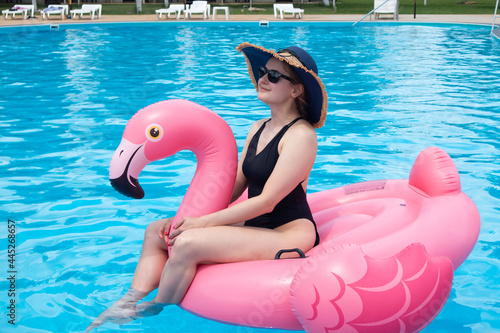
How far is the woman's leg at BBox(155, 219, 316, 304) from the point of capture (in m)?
2.75

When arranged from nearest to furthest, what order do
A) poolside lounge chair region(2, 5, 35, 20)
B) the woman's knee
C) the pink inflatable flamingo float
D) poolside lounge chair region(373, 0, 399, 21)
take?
the pink inflatable flamingo float → the woman's knee → poolside lounge chair region(373, 0, 399, 21) → poolside lounge chair region(2, 5, 35, 20)

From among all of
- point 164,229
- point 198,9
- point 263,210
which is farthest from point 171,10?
point 263,210

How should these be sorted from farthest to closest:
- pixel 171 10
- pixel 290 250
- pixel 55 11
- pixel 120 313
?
1. pixel 171 10
2. pixel 55 11
3. pixel 120 313
4. pixel 290 250

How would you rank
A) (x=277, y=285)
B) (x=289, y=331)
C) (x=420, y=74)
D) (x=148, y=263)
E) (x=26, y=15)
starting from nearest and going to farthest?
1. (x=277, y=285)
2. (x=289, y=331)
3. (x=148, y=263)
4. (x=420, y=74)
5. (x=26, y=15)

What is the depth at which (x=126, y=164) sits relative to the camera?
9.59 ft

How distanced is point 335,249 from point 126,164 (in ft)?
3.48

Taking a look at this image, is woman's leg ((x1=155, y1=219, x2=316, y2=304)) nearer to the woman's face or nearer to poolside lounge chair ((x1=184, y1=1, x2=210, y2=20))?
the woman's face

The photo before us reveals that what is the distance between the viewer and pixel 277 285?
105 inches

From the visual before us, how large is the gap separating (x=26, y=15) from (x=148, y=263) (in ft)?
64.3

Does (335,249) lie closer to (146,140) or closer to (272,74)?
(272,74)

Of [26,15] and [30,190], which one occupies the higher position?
[26,15]

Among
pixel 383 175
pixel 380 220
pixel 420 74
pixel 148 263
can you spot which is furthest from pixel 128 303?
pixel 420 74

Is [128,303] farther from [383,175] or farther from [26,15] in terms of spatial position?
[26,15]

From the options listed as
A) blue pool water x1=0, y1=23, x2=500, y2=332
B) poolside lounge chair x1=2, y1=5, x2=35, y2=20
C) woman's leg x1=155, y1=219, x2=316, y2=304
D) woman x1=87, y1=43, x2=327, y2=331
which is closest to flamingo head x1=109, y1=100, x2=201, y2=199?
woman x1=87, y1=43, x2=327, y2=331
